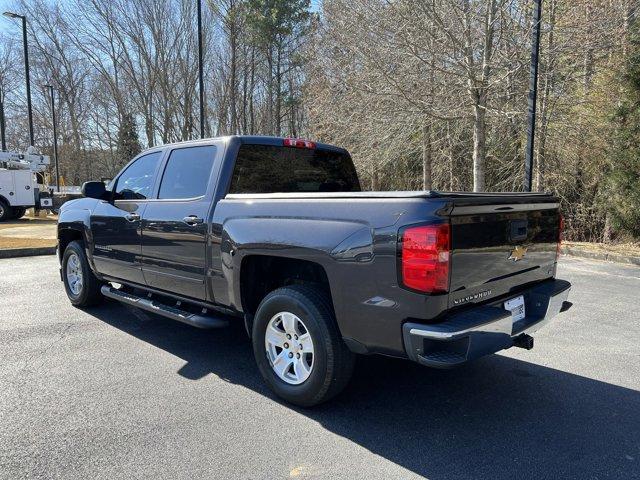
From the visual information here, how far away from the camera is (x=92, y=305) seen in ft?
20.0

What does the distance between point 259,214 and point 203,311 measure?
51.2 inches

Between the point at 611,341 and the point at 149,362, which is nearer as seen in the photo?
the point at 149,362

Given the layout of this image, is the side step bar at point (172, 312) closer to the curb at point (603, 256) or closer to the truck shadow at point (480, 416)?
the truck shadow at point (480, 416)

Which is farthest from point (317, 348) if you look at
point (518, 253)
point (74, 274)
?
point (74, 274)

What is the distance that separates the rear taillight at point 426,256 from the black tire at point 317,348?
2.35ft

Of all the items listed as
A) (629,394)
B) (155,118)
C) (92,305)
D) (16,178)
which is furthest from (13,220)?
(629,394)

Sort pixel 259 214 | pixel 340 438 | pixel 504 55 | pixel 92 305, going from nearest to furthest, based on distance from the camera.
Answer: pixel 340 438, pixel 259 214, pixel 92 305, pixel 504 55

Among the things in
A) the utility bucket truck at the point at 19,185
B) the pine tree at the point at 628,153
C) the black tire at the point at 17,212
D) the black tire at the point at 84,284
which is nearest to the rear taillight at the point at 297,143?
the black tire at the point at 84,284

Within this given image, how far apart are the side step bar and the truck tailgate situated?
213 cm

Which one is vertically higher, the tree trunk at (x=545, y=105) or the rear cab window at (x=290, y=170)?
the tree trunk at (x=545, y=105)

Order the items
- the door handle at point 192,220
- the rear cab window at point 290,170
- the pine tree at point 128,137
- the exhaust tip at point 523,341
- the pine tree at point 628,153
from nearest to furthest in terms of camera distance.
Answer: the exhaust tip at point 523,341 → the door handle at point 192,220 → the rear cab window at point 290,170 → the pine tree at point 628,153 → the pine tree at point 128,137

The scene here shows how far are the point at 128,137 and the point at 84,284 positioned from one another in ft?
115

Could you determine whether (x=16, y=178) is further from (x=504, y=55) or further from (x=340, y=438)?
(x=340, y=438)

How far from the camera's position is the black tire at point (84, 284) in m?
5.84
